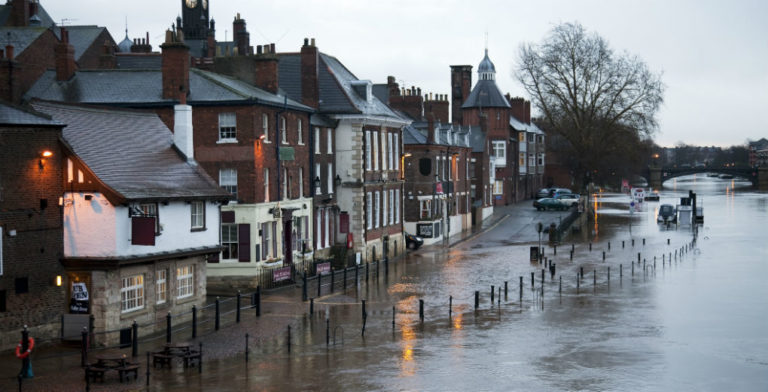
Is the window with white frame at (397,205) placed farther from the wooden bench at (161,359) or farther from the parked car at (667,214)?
the wooden bench at (161,359)

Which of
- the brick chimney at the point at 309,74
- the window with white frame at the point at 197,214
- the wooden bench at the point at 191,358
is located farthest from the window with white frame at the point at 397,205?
the wooden bench at the point at 191,358

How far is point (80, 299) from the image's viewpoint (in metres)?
28.0

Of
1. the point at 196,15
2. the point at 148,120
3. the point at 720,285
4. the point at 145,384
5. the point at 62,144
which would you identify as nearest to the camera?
the point at 145,384

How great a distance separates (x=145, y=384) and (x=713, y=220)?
77.2m

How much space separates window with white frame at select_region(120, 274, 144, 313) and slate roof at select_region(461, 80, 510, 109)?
243 feet

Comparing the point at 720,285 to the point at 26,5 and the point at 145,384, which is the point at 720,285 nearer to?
the point at 145,384

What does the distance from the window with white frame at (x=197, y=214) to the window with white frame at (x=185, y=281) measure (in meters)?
1.45

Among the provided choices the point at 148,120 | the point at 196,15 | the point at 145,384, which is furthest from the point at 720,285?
the point at 196,15

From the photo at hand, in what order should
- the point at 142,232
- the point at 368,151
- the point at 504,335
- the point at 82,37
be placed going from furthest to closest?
the point at 82,37, the point at 368,151, the point at 504,335, the point at 142,232

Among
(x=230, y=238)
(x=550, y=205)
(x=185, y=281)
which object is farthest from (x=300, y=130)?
(x=550, y=205)

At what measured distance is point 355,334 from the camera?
30656mm

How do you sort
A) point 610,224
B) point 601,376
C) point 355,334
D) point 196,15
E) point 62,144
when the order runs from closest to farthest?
point 601,376 → point 62,144 → point 355,334 → point 610,224 → point 196,15

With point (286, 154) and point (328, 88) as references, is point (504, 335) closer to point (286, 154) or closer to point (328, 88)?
point (286, 154)

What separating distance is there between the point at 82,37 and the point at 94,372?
38.7 m
